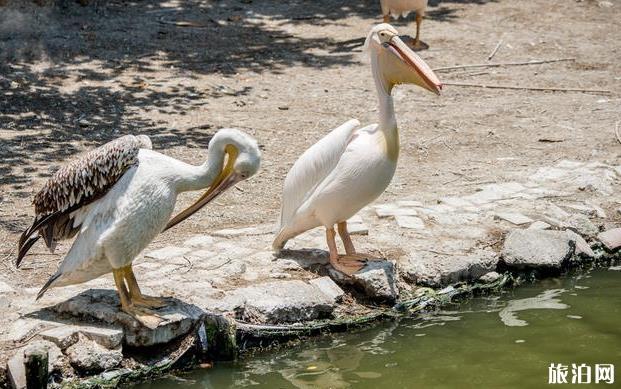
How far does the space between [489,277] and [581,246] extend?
78 centimetres

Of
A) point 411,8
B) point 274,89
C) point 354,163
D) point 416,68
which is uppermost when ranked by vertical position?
point 416,68

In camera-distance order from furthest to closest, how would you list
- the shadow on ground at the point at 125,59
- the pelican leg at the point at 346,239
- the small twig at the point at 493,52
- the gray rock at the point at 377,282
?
the small twig at the point at 493,52, the shadow on ground at the point at 125,59, the pelican leg at the point at 346,239, the gray rock at the point at 377,282

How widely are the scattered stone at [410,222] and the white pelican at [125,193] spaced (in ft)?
6.46

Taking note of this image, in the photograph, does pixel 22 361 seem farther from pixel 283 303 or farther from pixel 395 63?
pixel 395 63

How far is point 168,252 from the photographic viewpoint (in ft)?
19.7

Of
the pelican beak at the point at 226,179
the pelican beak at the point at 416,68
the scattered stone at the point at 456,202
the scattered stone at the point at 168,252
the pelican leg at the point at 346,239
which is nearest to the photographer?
the pelican beak at the point at 226,179

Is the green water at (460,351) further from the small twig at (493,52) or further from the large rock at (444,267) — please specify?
the small twig at (493,52)

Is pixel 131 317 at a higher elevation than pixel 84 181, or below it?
below

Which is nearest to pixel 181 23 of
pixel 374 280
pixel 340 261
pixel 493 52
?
pixel 493 52

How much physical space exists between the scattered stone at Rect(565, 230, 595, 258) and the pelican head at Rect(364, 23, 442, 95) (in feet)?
5.35

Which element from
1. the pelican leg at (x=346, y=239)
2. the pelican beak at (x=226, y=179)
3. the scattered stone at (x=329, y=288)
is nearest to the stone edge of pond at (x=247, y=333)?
the scattered stone at (x=329, y=288)

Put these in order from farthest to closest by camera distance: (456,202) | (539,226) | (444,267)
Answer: (456,202) → (539,226) → (444,267)

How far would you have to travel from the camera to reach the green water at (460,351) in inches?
194

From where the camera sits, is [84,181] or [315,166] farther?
[315,166]
